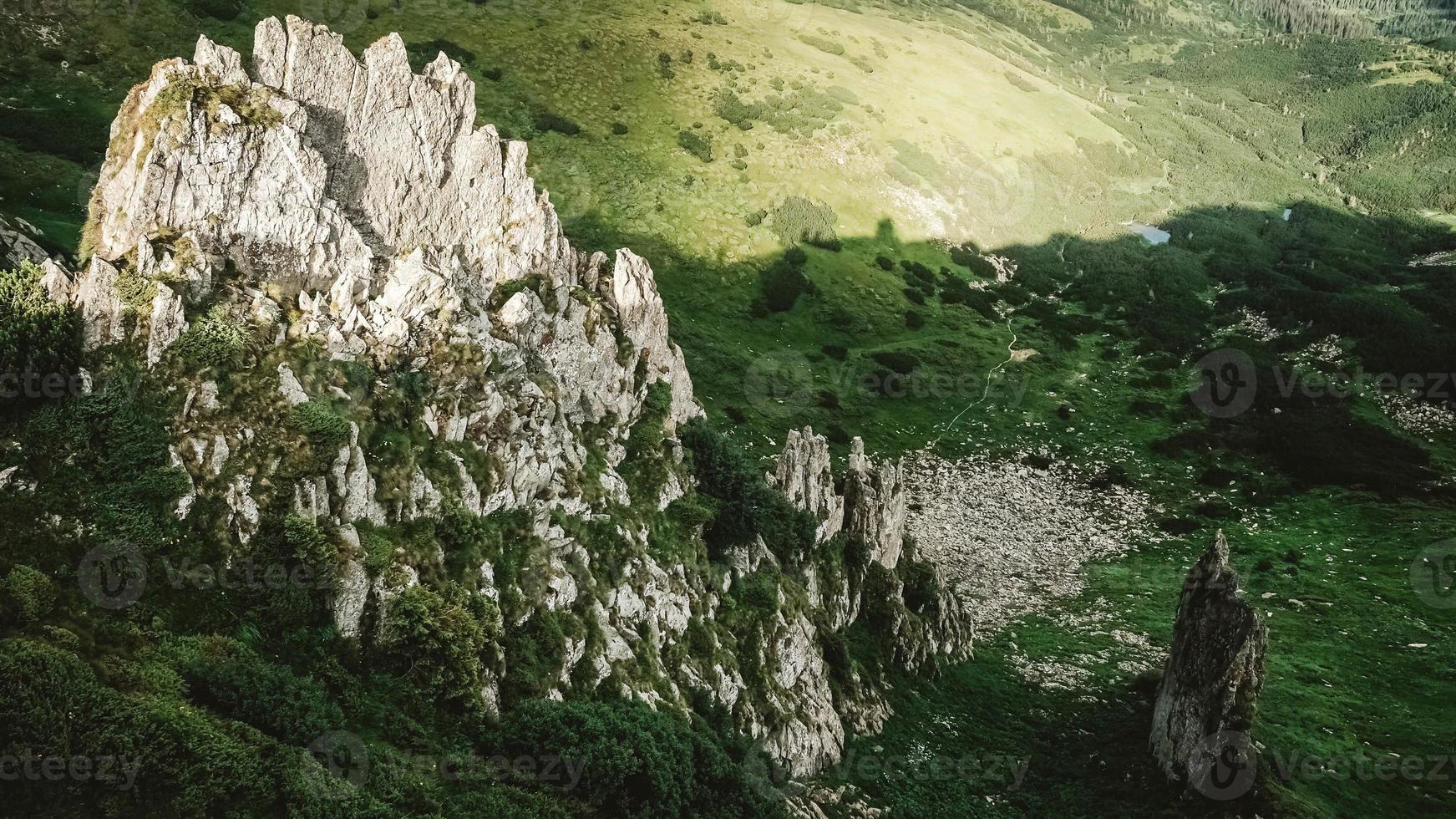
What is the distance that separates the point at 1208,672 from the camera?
3484cm

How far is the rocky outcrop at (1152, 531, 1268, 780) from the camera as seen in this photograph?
1319 inches

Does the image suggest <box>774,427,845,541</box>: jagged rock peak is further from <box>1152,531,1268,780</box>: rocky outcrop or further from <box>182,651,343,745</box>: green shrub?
<box>182,651,343,745</box>: green shrub

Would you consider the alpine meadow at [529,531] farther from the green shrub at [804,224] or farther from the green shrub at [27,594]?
the green shrub at [804,224]

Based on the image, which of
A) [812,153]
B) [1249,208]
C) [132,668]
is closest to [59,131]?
[132,668]

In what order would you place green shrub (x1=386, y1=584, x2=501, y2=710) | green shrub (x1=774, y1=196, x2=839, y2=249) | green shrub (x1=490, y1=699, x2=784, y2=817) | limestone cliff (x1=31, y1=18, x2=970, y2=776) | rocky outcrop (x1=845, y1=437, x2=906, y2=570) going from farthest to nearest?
1. green shrub (x1=774, y1=196, x2=839, y2=249)
2. rocky outcrop (x1=845, y1=437, x2=906, y2=570)
3. green shrub (x1=490, y1=699, x2=784, y2=817)
4. limestone cliff (x1=31, y1=18, x2=970, y2=776)
5. green shrub (x1=386, y1=584, x2=501, y2=710)

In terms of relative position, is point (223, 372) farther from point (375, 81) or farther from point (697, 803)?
point (697, 803)

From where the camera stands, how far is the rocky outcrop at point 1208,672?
33500 millimetres

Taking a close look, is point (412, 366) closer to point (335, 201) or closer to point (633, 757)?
point (335, 201)

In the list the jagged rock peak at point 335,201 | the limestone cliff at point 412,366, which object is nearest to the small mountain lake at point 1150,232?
the limestone cliff at point 412,366

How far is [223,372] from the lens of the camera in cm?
2092

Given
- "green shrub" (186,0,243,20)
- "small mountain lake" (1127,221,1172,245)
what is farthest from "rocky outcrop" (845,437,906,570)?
"small mountain lake" (1127,221,1172,245)

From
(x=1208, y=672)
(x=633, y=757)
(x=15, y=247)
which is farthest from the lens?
(x=1208, y=672)

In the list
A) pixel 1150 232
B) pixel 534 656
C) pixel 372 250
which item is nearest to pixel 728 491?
pixel 534 656

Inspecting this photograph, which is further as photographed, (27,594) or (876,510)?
(876,510)
